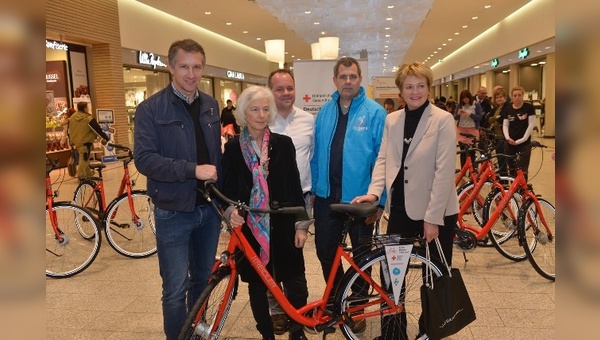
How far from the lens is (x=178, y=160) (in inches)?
84.1

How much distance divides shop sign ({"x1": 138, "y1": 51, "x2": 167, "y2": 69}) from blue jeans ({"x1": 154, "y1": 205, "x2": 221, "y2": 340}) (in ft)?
41.7

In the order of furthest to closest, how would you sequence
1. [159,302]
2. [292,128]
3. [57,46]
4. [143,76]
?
[143,76]
[57,46]
[159,302]
[292,128]

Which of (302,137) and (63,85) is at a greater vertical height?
(63,85)

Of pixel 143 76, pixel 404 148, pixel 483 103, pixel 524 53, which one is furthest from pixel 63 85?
pixel 524 53

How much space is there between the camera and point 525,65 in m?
19.9

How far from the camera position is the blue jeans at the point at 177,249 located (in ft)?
7.50

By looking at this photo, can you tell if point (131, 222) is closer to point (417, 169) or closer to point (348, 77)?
point (348, 77)

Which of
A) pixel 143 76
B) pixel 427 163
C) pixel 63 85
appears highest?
pixel 143 76

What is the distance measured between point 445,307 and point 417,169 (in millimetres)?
729

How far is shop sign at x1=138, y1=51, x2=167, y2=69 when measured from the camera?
45.8 ft

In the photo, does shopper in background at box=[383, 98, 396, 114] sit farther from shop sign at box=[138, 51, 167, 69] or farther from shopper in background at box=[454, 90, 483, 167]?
shop sign at box=[138, 51, 167, 69]

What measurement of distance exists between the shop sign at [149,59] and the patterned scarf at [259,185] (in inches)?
503

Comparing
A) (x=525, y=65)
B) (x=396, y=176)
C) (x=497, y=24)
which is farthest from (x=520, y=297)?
(x=525, y=65)

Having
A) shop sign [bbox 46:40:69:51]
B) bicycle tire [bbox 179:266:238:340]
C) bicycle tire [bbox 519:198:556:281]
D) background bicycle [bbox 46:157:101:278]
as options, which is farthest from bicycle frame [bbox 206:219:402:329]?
shop sign [bbox 46:40:69:51]
